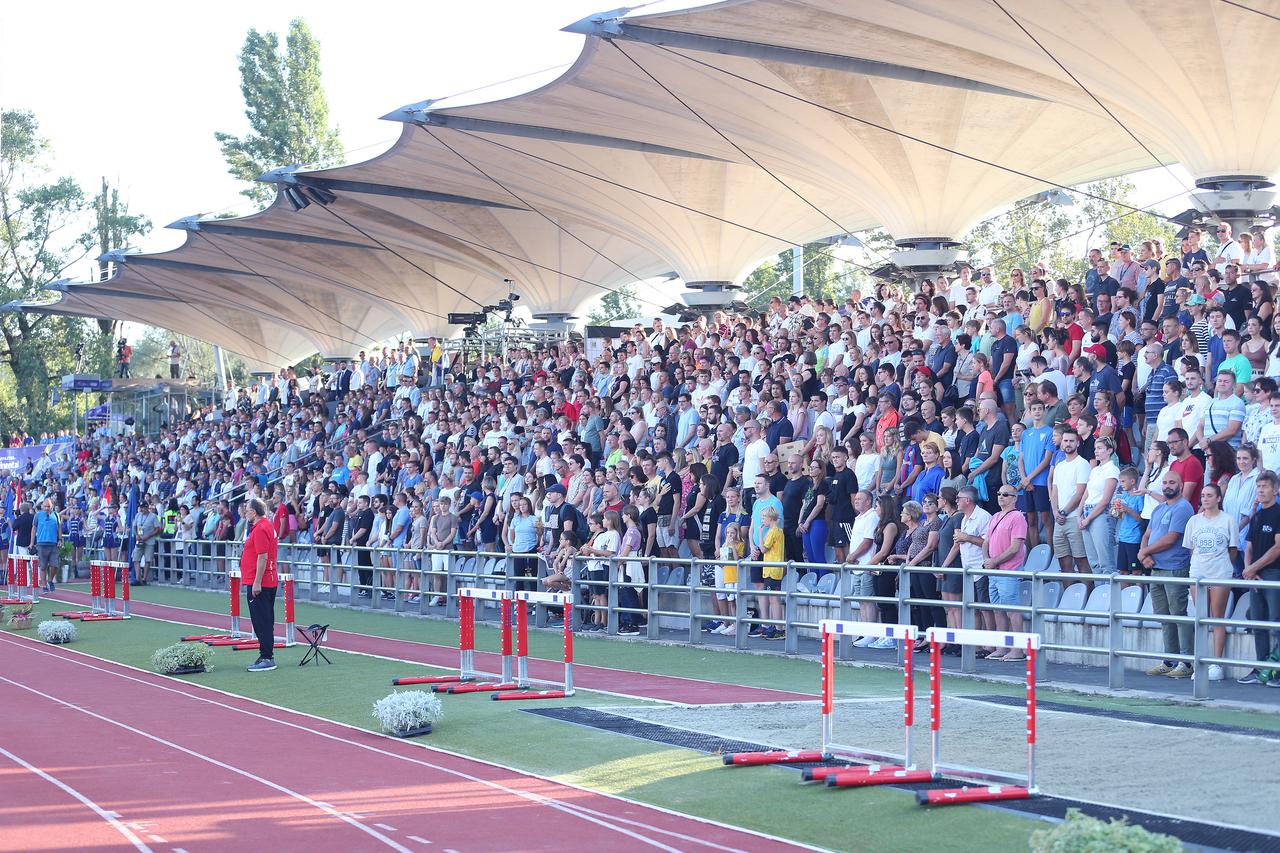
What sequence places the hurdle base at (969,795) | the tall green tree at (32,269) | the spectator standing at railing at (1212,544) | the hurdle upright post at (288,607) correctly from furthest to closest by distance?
the tall green tree at (32,269)
the hurdle upright post at (288,607)
the spectator standing at railing at (1212,544)
the hurdle base at (969,795)

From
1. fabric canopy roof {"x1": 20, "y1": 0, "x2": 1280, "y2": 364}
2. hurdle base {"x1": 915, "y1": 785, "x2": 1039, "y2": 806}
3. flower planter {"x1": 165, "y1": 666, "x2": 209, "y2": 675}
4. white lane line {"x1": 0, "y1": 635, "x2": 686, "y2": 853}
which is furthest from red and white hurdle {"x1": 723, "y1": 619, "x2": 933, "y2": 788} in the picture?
fabric canopy roof {"x1": 20, "y1": 0, "x2": 1280, "y2": 364}

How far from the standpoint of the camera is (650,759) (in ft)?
34.7

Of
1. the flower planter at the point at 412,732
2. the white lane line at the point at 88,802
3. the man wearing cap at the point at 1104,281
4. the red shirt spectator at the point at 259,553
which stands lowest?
the white lane line at the point at 88,802

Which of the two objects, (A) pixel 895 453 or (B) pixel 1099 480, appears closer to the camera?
(B) pixel 1099 480

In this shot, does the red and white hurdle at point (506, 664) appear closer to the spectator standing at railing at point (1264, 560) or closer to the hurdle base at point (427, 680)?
the hurdle base at point (427, 680)

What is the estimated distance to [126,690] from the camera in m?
16.0

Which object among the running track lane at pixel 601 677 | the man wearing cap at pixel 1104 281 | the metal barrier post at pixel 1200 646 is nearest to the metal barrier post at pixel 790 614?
the running track lane at pixel 601 677

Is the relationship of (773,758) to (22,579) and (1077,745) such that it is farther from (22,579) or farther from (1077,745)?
(22,579)

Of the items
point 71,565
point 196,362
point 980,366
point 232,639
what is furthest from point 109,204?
point 980,366

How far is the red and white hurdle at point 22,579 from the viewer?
27.1m

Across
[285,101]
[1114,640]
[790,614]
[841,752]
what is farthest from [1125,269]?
[285,101]

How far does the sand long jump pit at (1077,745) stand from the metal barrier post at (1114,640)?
86 cm

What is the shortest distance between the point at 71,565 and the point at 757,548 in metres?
27.2

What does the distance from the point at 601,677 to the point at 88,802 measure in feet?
22.2
